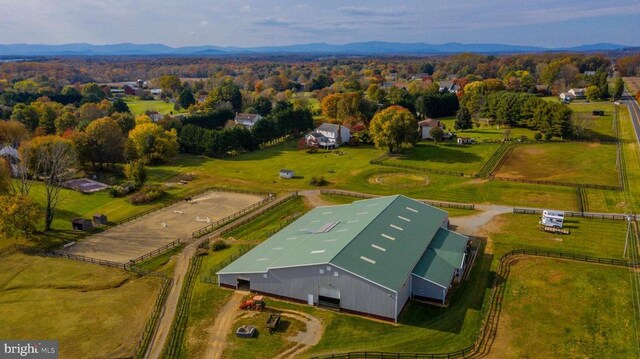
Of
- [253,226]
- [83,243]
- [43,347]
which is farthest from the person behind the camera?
[253,226]

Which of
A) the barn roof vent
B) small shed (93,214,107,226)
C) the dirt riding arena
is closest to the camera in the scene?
the barn roof vent

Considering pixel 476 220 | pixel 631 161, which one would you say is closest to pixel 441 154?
pixel 631 161

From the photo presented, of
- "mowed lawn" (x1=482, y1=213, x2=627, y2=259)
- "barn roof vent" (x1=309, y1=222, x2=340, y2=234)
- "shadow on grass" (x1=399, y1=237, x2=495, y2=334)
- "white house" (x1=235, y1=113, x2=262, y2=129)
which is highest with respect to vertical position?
"white house" (x1=235, y1=113, x2=262, y2=129)

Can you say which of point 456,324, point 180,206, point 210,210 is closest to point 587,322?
point 456,324

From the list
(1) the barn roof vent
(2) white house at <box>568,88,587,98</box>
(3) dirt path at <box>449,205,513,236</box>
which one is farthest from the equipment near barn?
(2) white house at <box>568,88,587,98</box>

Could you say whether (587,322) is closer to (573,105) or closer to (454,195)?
(454,195)

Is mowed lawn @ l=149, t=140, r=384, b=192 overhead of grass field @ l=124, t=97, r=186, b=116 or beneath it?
beneath

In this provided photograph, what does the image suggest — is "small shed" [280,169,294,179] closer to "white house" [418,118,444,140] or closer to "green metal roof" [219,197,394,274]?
"green metal roof" [219,197,394,274]

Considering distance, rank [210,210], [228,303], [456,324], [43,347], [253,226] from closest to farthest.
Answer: [43,347] → [456,324] → [228,303] → [253,226] → [210,210]
